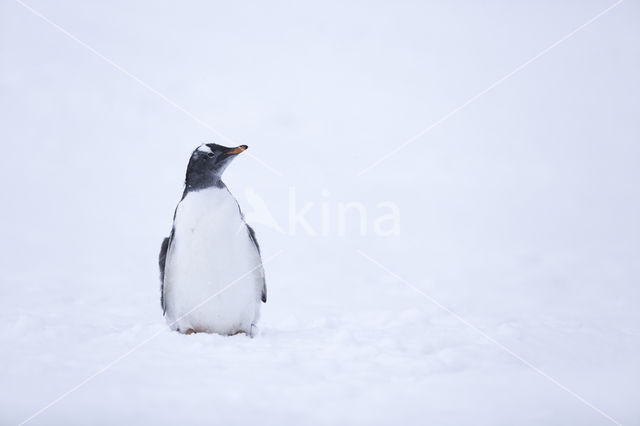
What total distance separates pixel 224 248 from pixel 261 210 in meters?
0.63

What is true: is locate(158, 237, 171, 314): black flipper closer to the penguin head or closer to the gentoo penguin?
the gentoo penguin

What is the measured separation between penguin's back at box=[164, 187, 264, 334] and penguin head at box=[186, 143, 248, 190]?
0.05m

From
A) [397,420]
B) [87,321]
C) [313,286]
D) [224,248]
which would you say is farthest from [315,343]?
[313,286]

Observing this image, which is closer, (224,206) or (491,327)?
(224,206)

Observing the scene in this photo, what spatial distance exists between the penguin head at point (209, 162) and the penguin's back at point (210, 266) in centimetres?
5

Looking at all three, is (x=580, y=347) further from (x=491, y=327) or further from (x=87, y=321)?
(x=87, y=321)

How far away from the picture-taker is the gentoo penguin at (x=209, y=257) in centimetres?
296

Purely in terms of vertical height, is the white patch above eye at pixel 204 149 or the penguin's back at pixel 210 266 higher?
the white patch above eye at pixel 204 149

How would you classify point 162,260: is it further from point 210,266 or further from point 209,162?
point 209,162

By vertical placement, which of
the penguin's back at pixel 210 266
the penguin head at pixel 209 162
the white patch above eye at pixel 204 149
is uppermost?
the white patch above eye at pixel 204 149

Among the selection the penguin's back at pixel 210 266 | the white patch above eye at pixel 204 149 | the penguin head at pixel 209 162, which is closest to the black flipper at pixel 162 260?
the penguin's back at pixel 210 266

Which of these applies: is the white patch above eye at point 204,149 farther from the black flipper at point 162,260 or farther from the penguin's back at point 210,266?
the black flipper at point 162,260

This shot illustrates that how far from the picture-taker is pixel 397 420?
2164 millimetres

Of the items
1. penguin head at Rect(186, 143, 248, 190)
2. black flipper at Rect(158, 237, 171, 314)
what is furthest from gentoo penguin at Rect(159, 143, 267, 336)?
black flipper at Rect(158, 237, 171, 314)
